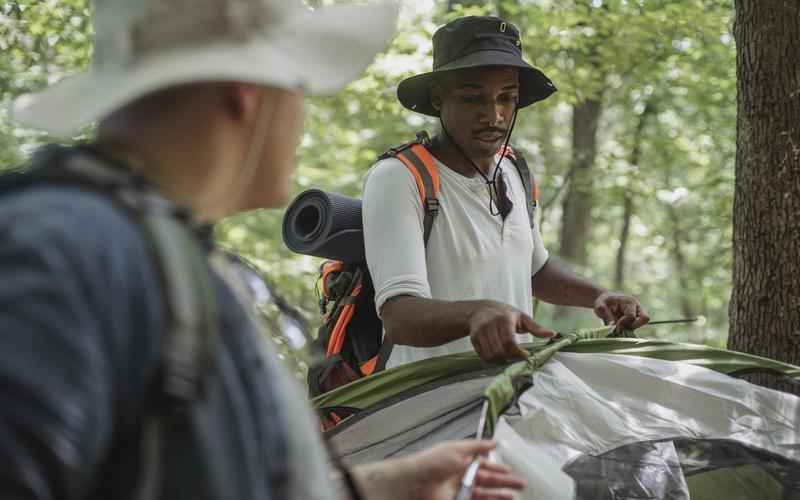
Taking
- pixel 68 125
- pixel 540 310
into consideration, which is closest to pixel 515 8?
pixel 540 310

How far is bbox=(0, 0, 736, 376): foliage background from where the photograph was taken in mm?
6484

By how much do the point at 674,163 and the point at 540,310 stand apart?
3.38m

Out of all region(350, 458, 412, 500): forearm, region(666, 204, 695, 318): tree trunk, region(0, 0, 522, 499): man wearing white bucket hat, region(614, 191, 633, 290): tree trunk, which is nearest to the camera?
region(0, 0, 522, 499): man wearing white bucket hat

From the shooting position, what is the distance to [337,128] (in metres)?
10.1

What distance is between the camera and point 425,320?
8.98ft

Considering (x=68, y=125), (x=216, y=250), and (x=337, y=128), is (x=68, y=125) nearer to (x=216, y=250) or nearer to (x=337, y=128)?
(x=216, y=250)

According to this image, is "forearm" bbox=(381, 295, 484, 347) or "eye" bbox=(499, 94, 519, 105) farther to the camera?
"eye" bbox=(499, 94, 519, 105)

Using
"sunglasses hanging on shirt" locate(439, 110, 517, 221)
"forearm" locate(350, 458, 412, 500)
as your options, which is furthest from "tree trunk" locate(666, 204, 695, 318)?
"forearm" locate(350, 458, 412, 500)

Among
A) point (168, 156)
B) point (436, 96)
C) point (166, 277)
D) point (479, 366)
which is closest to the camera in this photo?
point (166, 277)

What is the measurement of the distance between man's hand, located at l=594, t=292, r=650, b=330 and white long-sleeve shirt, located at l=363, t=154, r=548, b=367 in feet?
0.84

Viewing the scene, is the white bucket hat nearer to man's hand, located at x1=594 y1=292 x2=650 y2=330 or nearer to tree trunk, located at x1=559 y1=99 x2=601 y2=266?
man's hand, located at x1=594 y1=292 x2=650 y2=330

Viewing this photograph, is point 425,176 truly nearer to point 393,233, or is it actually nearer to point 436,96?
point 393,233

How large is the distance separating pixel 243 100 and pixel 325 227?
6.11ft

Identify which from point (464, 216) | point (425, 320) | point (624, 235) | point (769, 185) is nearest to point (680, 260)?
point (624, 235)
